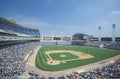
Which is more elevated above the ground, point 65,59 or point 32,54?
point 32,54

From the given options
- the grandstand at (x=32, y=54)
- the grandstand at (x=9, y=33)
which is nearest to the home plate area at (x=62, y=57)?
the grandstand at (x=32, y=54)

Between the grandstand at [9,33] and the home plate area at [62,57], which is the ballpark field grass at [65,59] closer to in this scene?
the home plate area at [62,57]

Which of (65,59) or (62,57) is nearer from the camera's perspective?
(65,59)

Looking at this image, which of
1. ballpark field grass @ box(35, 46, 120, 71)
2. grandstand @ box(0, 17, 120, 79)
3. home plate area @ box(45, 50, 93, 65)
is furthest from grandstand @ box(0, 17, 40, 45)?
home plate area @ box(45, 50, 93, 65)

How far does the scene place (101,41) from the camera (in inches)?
3780

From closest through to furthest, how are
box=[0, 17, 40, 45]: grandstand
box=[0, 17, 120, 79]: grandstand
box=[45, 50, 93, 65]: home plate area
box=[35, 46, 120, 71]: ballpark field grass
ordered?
box=[0, 17, 120, 79]: grandstand
box=[35, 46, 120, 71]: ballpark field grass
box=[45, 50, 93, 65]: home plate area
box=[0, 17, 40, 45]: grandstand

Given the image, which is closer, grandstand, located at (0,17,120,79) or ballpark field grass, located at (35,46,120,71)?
grandstand, located at (0,17,120,79)

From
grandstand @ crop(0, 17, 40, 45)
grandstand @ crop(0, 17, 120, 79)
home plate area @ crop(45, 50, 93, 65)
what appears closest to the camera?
grandstand @ crop(0, 17, 120, 79)

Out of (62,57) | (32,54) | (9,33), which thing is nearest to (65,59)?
(62,57)

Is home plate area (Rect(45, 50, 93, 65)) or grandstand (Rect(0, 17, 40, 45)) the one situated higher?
grandstand (Rect(0, 17, 40, 45))

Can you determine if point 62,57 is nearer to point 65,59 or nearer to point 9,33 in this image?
point 65,59

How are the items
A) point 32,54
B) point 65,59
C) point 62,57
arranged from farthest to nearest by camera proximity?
point 32,54 < point 62,57 < point 65,59

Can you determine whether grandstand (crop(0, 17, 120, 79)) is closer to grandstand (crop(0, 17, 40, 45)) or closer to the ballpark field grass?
grandstand (crop(0, 17, 40, 45))

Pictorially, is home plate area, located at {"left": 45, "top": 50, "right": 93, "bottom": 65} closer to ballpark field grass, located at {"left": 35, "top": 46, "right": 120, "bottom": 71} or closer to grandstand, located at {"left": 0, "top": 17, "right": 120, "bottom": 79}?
ballpark field grass, located at {"left": 35, "top": 46, "right": 120, "bottom": 71}
